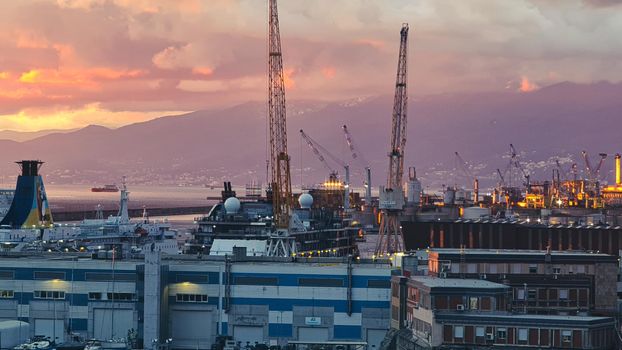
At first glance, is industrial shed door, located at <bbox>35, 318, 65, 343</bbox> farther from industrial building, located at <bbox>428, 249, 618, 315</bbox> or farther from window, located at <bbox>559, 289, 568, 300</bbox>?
window, located at <bbox>559, 289, 568, 300</bbox>

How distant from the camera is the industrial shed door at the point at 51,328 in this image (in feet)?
165

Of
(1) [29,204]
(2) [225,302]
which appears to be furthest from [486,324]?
(1) [29,204]

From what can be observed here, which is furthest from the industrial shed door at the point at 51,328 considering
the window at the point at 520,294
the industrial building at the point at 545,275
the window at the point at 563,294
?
the window at the point at 563,294

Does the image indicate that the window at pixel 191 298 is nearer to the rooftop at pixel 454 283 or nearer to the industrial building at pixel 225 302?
the industrial building at pixel 225 302

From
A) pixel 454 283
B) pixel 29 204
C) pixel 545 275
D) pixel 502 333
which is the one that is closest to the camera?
pixel 502 333

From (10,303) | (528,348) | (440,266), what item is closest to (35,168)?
(10,303)

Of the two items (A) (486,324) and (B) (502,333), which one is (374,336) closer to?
(A) (486,324)

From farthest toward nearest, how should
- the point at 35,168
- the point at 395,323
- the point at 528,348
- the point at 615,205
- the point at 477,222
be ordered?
the point at 615,205, the point at 477,222, the point at 35,168, the point at 395,323, the point at 528,348

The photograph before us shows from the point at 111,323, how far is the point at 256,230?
124 ft

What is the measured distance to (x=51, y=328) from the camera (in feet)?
165

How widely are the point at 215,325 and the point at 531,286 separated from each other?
10906 millimetres

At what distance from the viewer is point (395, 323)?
47.9m

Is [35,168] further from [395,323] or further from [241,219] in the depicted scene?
[395,323]

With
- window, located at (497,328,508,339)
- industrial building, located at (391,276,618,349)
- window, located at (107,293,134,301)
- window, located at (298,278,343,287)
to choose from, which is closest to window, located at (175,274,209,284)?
window, located at (107,293,134,301)
